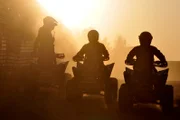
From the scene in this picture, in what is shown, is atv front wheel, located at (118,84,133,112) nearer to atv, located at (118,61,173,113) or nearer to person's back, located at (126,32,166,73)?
atv, located at (118,61,173,113)

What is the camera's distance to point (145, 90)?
38.8ft

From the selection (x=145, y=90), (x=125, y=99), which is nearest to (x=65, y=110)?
(x=125, y=99)

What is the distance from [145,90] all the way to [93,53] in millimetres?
2861

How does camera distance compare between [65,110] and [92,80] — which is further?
[92,80]

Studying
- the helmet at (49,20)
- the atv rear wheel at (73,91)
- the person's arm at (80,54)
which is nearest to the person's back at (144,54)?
the atv rear wheel at (73,91)

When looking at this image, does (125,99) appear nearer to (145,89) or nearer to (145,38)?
(145,89)

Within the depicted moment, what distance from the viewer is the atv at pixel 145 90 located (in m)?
11.8

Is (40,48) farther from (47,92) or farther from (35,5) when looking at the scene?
(35,5)

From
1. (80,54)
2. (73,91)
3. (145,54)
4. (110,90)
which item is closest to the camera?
(145,54)

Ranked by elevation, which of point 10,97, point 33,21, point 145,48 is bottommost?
point 10,97

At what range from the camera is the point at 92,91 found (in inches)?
534

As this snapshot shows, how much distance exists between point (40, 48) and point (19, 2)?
57.6 ft

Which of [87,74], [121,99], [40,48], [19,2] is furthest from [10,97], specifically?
[19,2]

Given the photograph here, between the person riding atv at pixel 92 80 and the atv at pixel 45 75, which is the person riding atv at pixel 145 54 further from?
the atv at pixel 45 75
